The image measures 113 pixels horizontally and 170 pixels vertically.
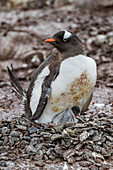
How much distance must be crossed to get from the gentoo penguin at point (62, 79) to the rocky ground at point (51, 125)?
0.21m

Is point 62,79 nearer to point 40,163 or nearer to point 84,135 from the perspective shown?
point 84,135

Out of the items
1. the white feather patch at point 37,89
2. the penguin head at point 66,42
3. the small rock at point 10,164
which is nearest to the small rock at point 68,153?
the small rock at point 10,164

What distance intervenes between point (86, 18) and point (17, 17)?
2.02 m

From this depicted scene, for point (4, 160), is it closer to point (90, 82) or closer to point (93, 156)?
point (93, 156)

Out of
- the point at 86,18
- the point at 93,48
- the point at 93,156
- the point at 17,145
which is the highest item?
the point at 86,18

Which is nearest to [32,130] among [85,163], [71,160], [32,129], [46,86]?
[32,129]

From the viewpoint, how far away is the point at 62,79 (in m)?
2.71

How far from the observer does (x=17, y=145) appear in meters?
2.70

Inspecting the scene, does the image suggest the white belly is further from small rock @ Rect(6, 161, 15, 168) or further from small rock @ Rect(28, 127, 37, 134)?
small rock @ Rect(6, 161, 15, 168)

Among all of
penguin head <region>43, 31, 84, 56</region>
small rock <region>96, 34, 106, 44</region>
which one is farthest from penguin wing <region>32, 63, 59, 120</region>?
small rock <region>96, 34, 106, 44</region>

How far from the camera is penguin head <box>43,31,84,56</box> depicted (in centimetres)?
275

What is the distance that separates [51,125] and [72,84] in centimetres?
50

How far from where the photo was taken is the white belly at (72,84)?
270cm

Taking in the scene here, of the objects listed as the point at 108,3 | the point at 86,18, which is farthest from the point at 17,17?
the point at 108,3
